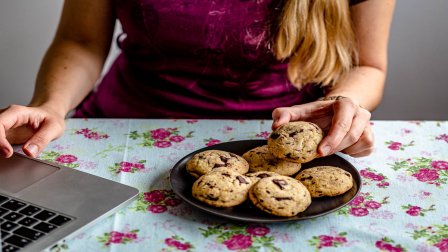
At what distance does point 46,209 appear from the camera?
0.78 meters

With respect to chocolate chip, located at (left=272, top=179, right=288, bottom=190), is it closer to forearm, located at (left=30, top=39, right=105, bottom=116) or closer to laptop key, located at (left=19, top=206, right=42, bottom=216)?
laptop key, located at (left=19, top=206, right=42, bottom=216)

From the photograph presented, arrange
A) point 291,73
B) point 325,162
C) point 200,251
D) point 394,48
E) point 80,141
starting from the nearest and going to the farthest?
point 200,251
point 325,162
point 80,141
point 291,73
point 394,48

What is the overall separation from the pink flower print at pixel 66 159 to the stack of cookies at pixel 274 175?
216mm

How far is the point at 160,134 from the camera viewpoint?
3.58 ft

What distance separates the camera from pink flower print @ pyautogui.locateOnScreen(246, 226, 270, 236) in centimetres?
77

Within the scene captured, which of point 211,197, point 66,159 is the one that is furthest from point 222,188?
point 66,159

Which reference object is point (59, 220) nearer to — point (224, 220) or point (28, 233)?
point (28, 233)

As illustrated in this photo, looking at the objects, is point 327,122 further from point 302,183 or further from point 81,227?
point 81,227

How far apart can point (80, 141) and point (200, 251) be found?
0.41 metres

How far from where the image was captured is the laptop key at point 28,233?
0.71 meters

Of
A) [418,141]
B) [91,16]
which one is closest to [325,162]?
[418,141]

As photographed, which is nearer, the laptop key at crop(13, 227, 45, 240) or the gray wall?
the laptop key at crop(13, 227, 45, 240)

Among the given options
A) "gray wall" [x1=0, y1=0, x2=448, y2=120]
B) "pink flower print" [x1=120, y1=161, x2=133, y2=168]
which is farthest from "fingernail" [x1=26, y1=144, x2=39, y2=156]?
"gray wall" [x1=0, y1=0, x2=448, y2=120]

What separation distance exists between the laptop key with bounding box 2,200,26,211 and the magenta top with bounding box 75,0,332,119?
55cm
